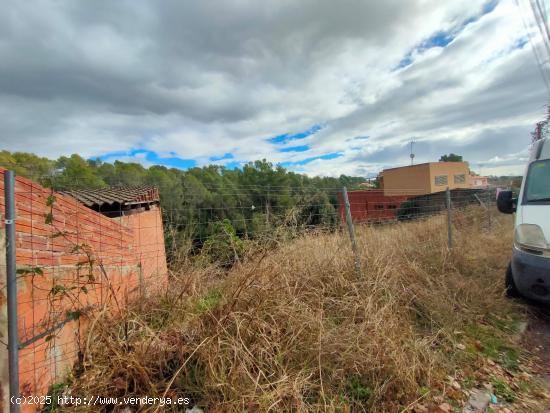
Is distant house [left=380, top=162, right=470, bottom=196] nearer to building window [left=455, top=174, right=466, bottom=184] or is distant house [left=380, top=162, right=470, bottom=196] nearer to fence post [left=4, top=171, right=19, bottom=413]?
building window [left=455, top=174, right=466, bottom=184]

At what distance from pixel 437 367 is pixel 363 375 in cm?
80

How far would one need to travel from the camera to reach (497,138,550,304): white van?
9.91 ft

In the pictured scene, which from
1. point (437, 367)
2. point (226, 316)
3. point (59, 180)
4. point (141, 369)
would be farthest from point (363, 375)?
point (59, 180)

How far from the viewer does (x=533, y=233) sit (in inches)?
126

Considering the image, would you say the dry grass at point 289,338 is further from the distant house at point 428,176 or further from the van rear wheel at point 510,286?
the distant house at point 428,176

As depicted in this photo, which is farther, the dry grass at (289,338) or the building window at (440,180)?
the building window at (440,180)

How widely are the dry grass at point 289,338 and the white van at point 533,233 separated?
694mm

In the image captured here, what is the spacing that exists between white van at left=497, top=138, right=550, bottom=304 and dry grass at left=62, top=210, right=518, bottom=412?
0.69m

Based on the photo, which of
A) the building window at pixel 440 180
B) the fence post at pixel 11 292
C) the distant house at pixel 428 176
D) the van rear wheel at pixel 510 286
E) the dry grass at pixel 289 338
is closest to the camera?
the fence post at pixel 11 292

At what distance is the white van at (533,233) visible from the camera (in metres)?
3.02

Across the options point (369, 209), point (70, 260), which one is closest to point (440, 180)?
point (369, 209)

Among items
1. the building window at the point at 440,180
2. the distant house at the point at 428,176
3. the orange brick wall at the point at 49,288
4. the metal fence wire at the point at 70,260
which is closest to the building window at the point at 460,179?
the distant house at the point at 428,176

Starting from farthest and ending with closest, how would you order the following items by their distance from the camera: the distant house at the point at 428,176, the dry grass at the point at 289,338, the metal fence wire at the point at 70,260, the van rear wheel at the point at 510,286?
the distant house at the point at 428,176 < the van rear wheel at the point at 510,286 < the dry grass at the point at 289,338 < the metal fence wire at the point at 70,260

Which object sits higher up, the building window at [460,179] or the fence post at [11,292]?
the building window at [460,179]
